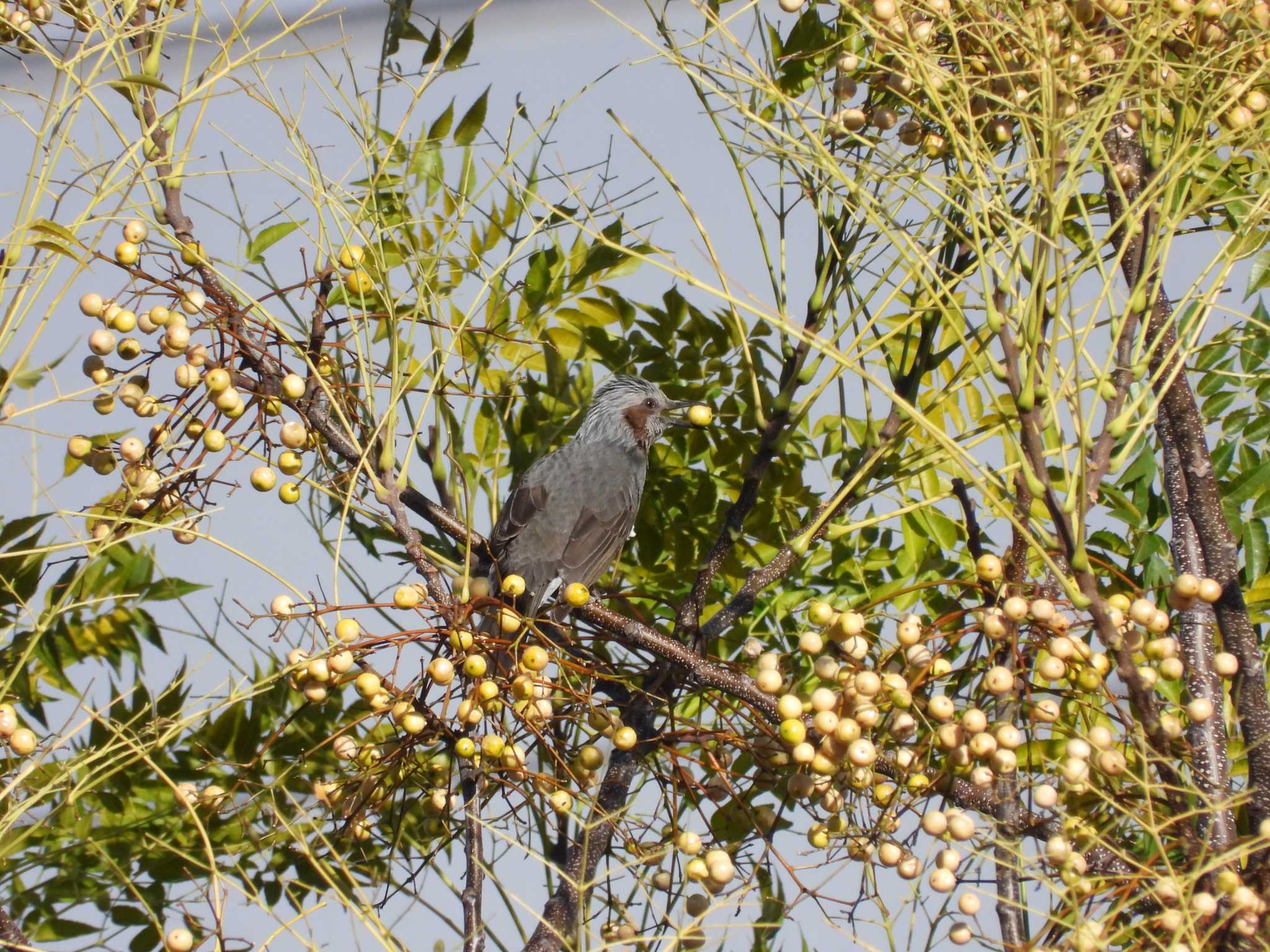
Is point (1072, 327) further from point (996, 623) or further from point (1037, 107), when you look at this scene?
point (1037, 107)

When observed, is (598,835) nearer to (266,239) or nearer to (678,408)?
(266,239)

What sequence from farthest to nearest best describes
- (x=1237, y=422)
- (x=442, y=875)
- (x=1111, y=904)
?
(x=1237, y=422)
(x=442, y=875)
(x=1111, y=904)

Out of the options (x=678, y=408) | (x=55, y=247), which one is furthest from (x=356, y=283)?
(x=678, y=408)

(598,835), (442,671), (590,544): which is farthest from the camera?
(590,544)

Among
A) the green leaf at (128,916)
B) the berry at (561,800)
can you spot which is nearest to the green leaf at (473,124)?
the berry at (561,800)

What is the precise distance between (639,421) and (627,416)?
0.08 m

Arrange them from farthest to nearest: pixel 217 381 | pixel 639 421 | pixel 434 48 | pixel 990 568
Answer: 1. pixel 639 421
2. pixel 434 48
3. pixel 217 381
4. pixel 990 568

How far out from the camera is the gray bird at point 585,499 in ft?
12.0

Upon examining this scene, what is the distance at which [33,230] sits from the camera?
1.83 meters

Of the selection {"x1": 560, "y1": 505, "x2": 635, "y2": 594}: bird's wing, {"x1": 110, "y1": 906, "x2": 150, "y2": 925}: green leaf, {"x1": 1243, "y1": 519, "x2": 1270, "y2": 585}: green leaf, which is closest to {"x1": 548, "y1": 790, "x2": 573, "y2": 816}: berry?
{"x1": 110, "y1": 906, "x2": 150, "y2": 925}: green leaf

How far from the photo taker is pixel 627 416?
456 centimetres

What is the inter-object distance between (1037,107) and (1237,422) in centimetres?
87

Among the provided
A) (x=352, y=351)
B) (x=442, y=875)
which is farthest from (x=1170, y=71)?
(x=442, y=875)

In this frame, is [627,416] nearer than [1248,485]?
No
